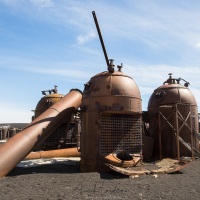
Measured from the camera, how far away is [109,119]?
471 inches

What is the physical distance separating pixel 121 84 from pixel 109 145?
7.64 feet

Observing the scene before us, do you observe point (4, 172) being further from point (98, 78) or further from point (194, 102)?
point (194, 102)

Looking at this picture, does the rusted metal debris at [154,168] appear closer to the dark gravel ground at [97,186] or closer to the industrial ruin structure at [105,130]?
the industrial ruin structure at [105,130]

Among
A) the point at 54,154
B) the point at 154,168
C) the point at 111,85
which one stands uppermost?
the point at 111,85

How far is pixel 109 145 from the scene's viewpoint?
11.8m

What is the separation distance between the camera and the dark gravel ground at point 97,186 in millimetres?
7516

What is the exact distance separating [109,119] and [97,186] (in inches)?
151

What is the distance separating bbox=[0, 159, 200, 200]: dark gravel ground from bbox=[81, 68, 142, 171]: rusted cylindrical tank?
4.12 feet

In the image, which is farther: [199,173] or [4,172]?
[199,173]

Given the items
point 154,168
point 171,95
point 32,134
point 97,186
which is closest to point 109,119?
point 154,168

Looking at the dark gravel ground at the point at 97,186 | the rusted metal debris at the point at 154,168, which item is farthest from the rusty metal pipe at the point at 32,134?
the rusted metal debris at the point at 154,168

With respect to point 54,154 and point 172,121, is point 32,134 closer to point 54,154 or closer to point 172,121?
point 54,154

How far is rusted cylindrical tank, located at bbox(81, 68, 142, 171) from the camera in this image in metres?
11.7

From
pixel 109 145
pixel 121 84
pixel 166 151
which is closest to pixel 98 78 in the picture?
pixel 121 84
